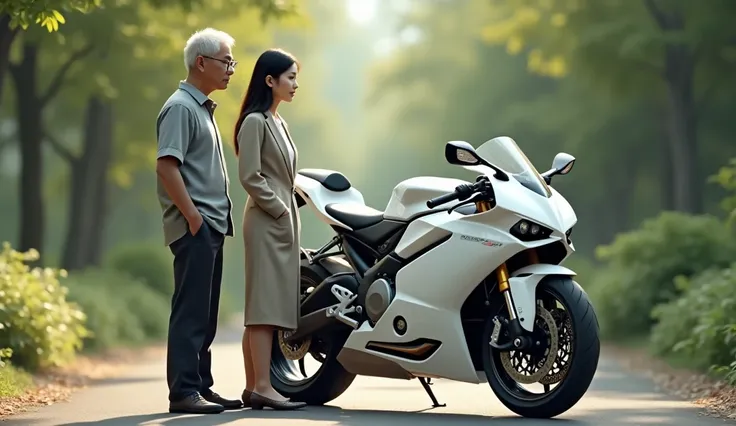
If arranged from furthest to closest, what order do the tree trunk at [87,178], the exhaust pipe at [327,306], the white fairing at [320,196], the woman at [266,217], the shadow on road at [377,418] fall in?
the tree trunk at [87,178] < the white fairing at [320,196] < the exhaust pipe at [327,306] < the woman at [266,217] < the shadow on road at [377,418]

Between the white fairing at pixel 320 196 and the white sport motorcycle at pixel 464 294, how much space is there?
0.09 ft

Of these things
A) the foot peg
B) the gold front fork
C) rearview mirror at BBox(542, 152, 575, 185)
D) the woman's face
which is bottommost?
the foot peg

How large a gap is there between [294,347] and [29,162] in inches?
516

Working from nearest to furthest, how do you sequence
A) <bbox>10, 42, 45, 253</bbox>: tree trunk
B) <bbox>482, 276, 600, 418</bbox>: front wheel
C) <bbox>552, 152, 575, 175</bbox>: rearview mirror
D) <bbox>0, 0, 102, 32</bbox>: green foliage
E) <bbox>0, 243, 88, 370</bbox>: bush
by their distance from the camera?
1. <bbox>482, 276, 600, 418</bbox>: front wheel
2. <bbox>552, 152, 575, 175</bbox>: rearview mirror
3. <bbox>0, 0, 102, 32</bbox>: green foliage
4. <bbox>0, 243, 88, 370</bbox>: bush
5. <bbox>10, 42, 45, 253</bbox>: tree trunk

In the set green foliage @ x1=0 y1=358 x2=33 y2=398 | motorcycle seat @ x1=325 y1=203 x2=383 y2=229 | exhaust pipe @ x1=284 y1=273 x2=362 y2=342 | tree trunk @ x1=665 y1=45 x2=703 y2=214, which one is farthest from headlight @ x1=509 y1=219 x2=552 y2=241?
tree trunk @ x1=665 y1=45 x2=703 y2=214

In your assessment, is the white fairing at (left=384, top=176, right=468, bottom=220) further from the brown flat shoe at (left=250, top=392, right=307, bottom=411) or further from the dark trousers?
the brown flat shoe at (left=250, top=392, right=307, bottom=411)

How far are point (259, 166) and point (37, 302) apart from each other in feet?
14.5

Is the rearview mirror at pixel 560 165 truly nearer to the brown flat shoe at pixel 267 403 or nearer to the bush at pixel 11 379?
the brown flat shoe at pixel 267 403

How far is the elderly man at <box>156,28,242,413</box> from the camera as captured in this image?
28.0ft

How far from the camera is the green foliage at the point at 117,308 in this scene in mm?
17531

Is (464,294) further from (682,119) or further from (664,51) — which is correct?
(682,119)

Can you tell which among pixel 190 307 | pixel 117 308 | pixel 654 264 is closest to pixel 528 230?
pixel 190 307

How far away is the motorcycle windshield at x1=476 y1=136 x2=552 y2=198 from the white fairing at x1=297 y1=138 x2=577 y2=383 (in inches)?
2.2

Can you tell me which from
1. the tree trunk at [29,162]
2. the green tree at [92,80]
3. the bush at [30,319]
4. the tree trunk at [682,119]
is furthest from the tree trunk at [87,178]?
the bush at [30,319]
